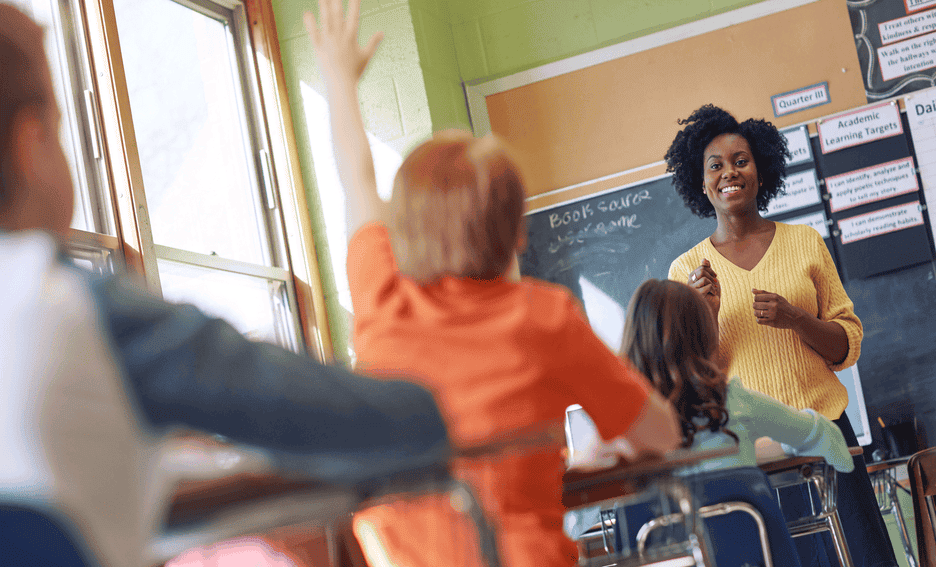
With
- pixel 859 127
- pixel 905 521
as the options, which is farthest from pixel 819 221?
pixel 905 521

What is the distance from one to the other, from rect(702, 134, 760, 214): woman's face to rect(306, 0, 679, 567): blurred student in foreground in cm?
188

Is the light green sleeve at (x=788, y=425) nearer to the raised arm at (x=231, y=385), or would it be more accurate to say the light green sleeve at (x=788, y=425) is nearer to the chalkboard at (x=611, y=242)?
the raised arm at (x=231, y=385)

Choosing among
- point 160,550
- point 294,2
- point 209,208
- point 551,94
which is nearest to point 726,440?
point 160,550

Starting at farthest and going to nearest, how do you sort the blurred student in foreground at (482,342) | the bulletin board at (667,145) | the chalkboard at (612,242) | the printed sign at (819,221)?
the chalkboard at (612,242) → the printed sign at (819,221) → the bulletin board at (667,145) → the blurred student in foreground at (482,342)

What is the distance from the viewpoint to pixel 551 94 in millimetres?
4137

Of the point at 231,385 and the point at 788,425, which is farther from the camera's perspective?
the point at 788,425

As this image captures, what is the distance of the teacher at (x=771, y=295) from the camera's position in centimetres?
236

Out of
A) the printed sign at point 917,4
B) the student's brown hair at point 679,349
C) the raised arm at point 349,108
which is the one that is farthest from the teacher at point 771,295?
the raised arm at point 349,108

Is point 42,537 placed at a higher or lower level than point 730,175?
lower

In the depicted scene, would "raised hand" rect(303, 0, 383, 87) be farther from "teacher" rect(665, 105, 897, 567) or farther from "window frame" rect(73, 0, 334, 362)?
"window frame" rect(73, 0, 334, 362)

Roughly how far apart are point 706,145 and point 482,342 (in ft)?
7.50

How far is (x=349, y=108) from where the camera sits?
3.96ft

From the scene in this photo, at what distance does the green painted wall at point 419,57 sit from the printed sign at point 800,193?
84 cm

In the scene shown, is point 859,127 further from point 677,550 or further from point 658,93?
point 677,550
